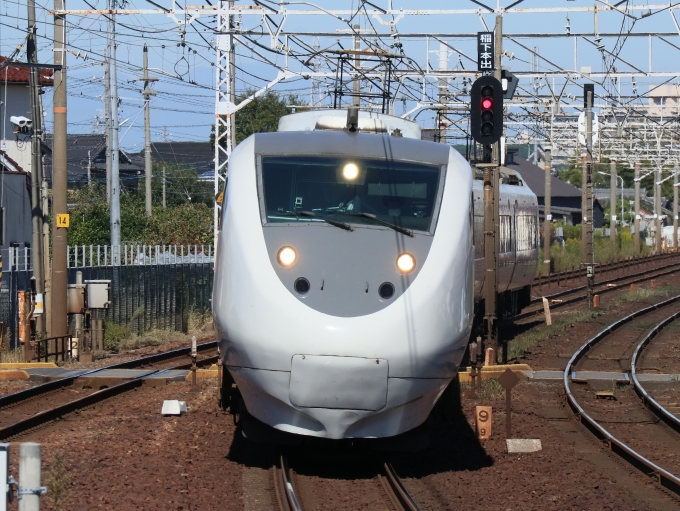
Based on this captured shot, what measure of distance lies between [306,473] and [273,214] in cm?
232

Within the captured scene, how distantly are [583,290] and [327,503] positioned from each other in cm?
2957

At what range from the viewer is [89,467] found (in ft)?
29.4

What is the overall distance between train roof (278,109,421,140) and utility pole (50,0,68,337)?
285 inches

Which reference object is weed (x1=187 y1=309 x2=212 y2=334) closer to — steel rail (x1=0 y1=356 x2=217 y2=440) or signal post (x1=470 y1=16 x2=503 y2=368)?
steel rail (x1=0 y1=356 x2=217 y2=440)

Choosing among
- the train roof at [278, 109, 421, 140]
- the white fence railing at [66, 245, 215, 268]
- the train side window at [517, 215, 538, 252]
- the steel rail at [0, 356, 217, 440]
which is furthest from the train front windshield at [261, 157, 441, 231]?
the white fence railing at [66, 245, 215, 268]

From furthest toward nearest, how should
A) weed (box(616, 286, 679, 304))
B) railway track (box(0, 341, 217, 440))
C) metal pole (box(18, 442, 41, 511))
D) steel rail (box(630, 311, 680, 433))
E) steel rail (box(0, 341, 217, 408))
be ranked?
1. weed (box(616, 286, 679, 304))
2. steel rail (box(0, 341, 217, 408))
3. steel rail (box(630, 311, 680, 433))
4. railway track (box(0, 341, 217, 440))
5. metal pole (box(18, 442, 41, 511))

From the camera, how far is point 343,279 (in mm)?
8227

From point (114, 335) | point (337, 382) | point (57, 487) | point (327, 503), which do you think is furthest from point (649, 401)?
point (114, 335)

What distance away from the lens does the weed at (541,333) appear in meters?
19.7

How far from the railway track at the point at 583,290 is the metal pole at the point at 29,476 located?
2076cm

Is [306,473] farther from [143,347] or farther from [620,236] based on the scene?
[620,236]

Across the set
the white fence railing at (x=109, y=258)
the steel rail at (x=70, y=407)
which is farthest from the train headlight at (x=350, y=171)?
the white fence railing at (x=109, y=258)

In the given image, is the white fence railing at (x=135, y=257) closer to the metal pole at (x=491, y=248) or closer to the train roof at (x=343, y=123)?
the metal pole at (x=491, y=248)

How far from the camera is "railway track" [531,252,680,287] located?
131 feet
